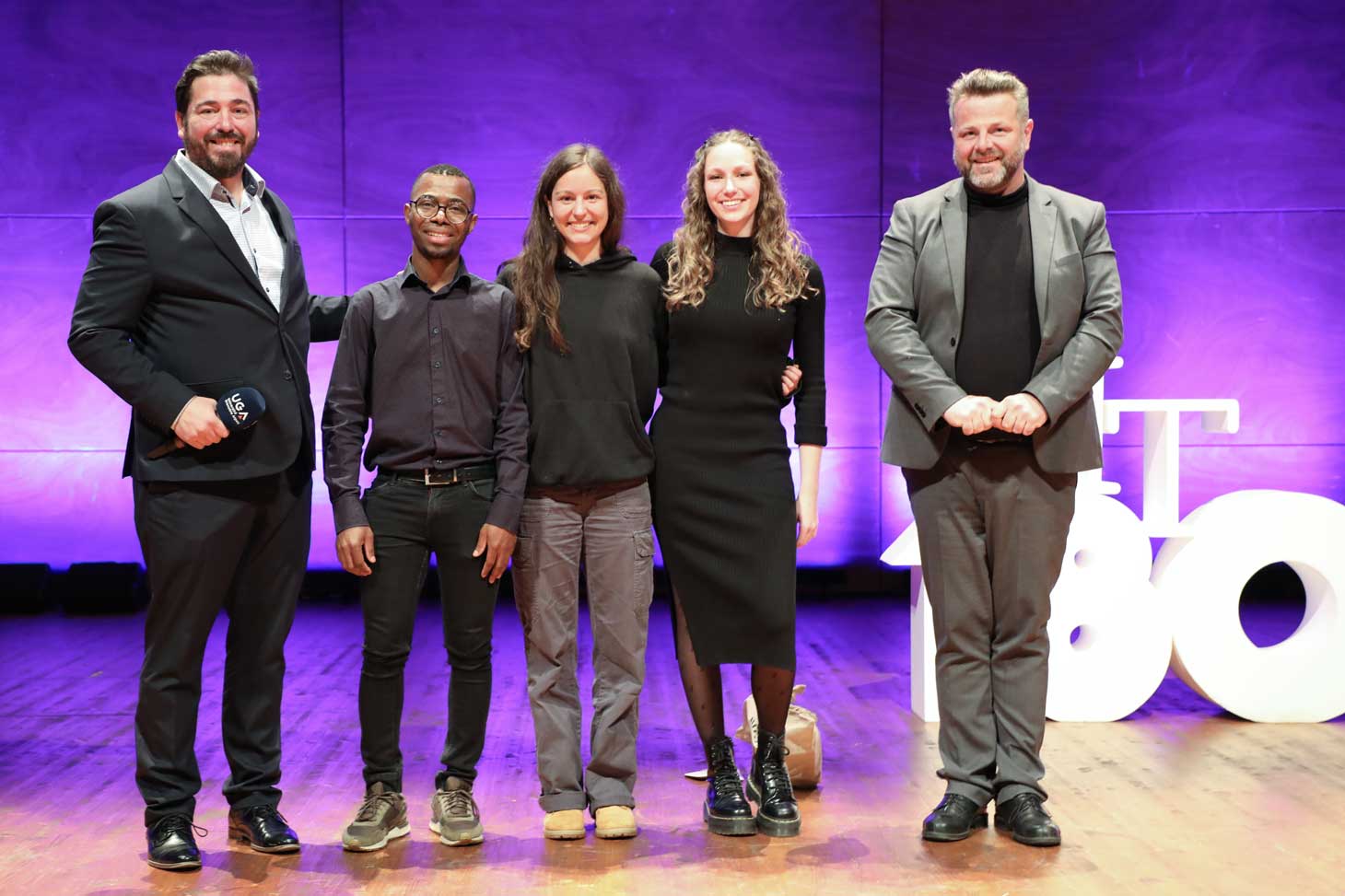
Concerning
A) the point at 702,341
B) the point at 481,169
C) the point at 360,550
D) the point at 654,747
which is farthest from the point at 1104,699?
the point at 481,169

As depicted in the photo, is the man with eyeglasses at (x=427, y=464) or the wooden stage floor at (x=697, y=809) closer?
the wooden stage floor at (x=697, y=809)

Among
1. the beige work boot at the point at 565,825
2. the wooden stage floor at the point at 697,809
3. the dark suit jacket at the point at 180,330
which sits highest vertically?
the dark suit jacket at the point at 180,330

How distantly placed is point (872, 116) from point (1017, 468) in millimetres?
4392

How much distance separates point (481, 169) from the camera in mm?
7074

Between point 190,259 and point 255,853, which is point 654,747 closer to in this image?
point 255,853

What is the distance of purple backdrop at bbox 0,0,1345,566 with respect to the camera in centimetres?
697

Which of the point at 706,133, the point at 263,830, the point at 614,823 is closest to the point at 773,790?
the point at 614,823

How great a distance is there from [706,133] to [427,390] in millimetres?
4469

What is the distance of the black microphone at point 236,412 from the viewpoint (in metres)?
2.87

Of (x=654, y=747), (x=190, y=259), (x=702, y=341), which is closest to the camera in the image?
(x=190, y=259)

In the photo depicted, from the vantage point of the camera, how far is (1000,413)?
119 inches

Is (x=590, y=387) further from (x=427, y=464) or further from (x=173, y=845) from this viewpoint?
(x=173, y=845)

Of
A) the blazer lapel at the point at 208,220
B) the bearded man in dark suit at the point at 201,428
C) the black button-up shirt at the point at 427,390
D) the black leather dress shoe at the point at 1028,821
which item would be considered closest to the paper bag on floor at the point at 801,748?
the black leather dress shoe at the point at 1028,821

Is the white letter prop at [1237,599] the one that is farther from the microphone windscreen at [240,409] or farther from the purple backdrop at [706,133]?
the microphone windscreen at [240,409]
